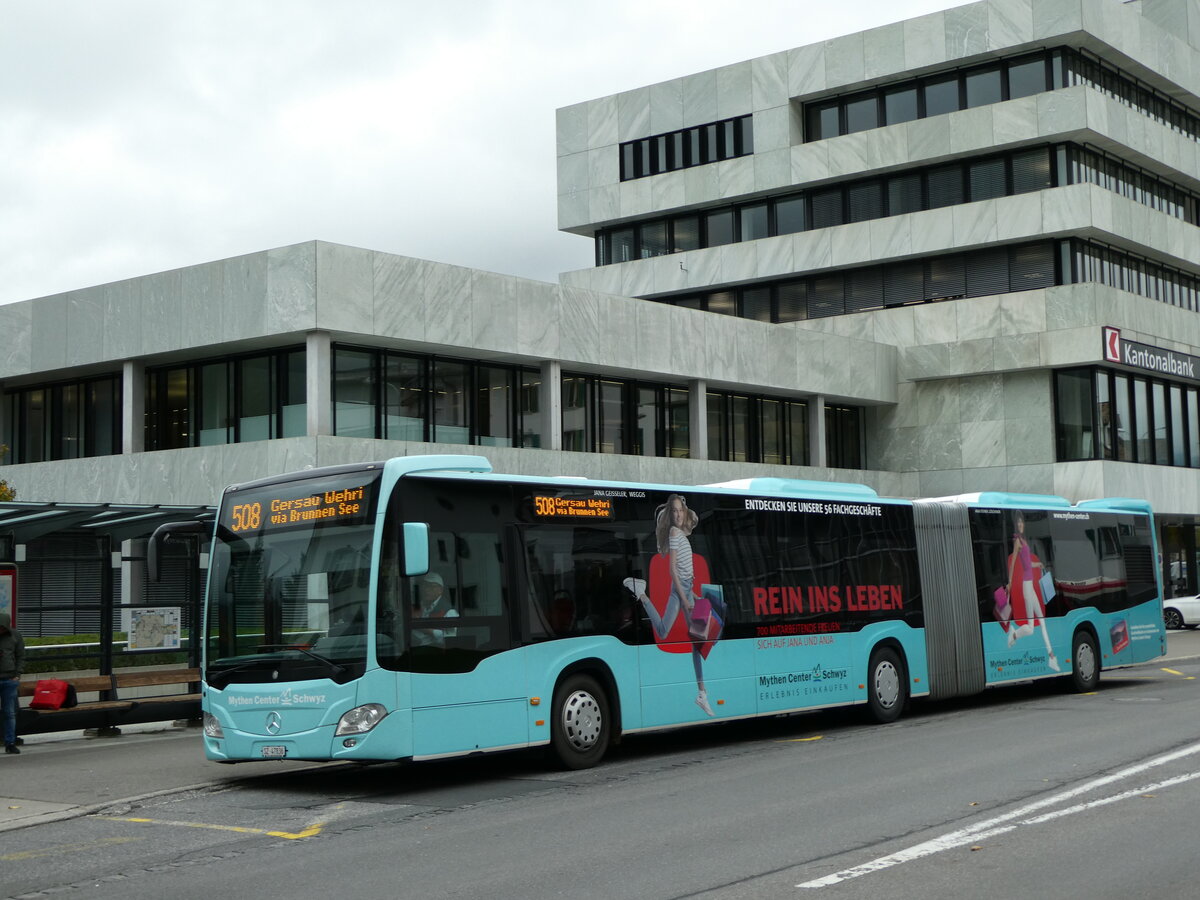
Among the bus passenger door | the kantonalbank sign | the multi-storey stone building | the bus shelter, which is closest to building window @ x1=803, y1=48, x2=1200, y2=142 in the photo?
the multi-storey stone building

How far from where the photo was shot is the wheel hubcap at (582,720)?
546 inches

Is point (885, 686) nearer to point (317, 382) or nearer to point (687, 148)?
point (317, 382)

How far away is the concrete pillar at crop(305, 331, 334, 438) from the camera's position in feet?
94.1

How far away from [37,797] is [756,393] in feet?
100

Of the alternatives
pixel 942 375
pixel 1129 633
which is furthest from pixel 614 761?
pixel 942 375

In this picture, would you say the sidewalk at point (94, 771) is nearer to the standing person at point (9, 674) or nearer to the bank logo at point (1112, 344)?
the standing person at point (9, 674)

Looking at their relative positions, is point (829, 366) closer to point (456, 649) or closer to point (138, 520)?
point (138, 520)

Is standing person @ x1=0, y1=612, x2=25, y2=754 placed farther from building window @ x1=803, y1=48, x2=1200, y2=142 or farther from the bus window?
building window @ x1=803, y1=48, x2=1200, y2=142

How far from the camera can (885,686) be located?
60.1ft

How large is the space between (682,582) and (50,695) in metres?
8.95

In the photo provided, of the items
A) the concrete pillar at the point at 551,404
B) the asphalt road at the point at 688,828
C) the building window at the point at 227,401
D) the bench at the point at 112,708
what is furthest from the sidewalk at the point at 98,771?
the concrete pillar at the point at 551,404

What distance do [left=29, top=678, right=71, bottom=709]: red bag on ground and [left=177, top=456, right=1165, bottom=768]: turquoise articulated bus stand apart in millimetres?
6152

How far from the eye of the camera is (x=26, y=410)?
117 feet

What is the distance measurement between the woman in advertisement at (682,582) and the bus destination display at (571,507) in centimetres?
82
